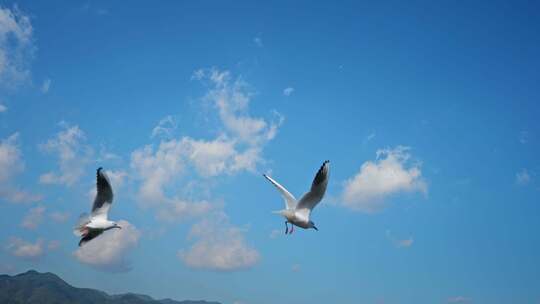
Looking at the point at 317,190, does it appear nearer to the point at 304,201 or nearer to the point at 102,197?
the point at 304,201

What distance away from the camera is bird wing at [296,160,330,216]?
29.1m

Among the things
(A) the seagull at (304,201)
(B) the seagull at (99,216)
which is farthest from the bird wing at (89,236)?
(A) the seagull at (304,201)

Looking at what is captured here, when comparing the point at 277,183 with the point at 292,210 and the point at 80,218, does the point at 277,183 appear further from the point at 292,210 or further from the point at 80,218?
the point at 80,218

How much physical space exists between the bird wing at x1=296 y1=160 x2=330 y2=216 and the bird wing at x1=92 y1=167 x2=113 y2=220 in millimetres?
12149

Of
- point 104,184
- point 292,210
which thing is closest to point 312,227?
point 292,210

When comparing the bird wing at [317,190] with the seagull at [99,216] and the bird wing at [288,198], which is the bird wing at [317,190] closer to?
the bird wing at [288,198]

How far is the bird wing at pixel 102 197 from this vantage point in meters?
31.3

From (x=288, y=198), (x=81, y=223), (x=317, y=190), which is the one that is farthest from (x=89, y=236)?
(x=317, y=190)

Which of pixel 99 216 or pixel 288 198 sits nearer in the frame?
pixel 288 198

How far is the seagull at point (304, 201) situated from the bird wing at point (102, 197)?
10.5m

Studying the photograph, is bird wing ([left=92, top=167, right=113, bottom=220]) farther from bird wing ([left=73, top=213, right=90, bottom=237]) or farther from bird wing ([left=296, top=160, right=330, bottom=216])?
bird wing ([left=296, top=160, right=330, bottom=216])

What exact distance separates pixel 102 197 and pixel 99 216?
4.48ft

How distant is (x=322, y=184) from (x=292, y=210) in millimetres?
2588

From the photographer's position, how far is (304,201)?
99.0 ft
